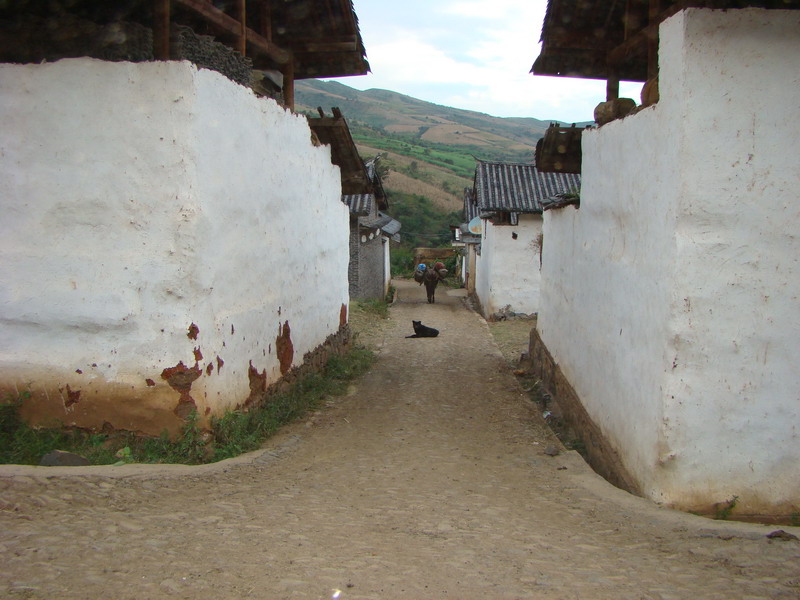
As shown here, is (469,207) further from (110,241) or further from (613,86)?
(110,241)

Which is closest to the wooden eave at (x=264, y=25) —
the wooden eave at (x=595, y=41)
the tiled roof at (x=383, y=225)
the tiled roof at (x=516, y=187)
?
the wooden eave at (x=595, y=41)

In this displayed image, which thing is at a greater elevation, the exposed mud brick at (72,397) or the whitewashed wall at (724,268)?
the whitewashed wall at (724,268)

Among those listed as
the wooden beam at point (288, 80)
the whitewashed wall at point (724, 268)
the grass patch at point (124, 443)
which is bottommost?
the grass patch at point (124, 443)

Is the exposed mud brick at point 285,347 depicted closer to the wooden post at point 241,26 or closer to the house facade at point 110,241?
the house facade at point 110,241

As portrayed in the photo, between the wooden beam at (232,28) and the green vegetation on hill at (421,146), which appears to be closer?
the wooden beam at (232,28)

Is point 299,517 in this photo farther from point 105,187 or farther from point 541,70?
point 541,70

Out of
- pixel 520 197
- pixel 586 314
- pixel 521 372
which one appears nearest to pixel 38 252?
pixel 586 314

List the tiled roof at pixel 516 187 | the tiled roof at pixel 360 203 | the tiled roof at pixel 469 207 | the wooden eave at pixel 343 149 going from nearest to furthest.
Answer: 1. the wooden eave at pixel 343 149
2. the tiled roof at pixel 516 187
3. the tiled roof at pixel 360 203
4. the tiled roof at pixel 469 207

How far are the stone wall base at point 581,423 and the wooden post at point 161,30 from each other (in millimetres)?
4853

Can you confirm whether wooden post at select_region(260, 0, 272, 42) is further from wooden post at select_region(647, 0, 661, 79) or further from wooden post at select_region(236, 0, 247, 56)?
wooden post at select_region(647, 0, 661, 79)

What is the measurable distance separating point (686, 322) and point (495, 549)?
192 centimetres

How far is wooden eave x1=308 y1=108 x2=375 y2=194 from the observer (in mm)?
8898

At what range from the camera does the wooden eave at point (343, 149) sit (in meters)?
8.90

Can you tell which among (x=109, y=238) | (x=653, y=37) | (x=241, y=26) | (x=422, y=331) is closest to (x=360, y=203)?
(x=422, y=331)
